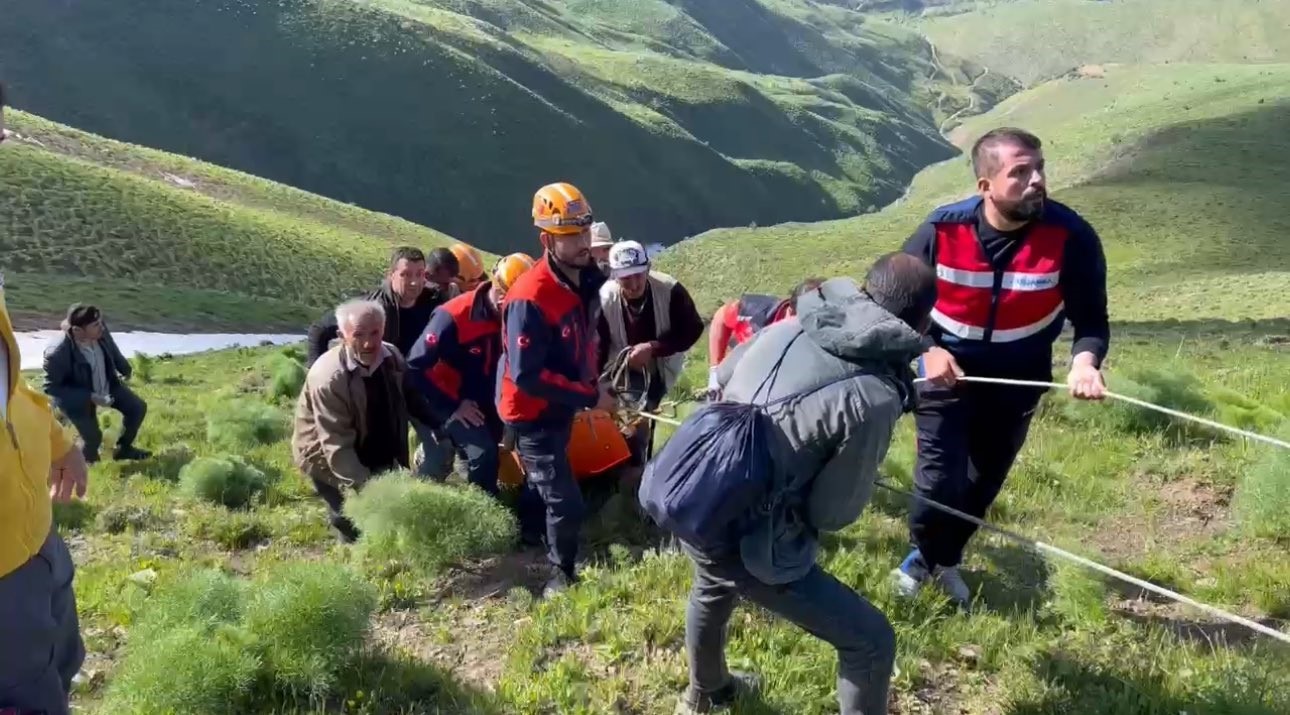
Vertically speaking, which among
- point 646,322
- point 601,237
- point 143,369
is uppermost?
point 601,237

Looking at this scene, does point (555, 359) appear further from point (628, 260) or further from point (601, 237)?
point (601, 237)

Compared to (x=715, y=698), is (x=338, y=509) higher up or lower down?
lower down

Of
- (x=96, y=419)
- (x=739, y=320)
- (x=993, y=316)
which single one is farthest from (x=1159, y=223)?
(x=993, y=316)

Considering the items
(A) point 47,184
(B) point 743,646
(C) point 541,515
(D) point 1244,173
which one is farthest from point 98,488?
(D) point 1244,173

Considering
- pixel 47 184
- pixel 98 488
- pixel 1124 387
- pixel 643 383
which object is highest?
pixel 1124 387

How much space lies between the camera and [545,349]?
562cm

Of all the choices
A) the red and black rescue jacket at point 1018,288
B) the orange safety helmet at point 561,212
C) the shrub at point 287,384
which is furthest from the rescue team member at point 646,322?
the shrub at point 287,384

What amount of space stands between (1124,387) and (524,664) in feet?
22.1

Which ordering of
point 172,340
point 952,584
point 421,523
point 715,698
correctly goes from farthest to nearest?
1. point 172,340
2. point 421,523
3. point 952,584
4. point 715,698

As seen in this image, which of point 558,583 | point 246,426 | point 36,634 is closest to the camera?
point 36,634

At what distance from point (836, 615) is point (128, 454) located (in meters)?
10.1

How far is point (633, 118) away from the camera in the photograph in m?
137

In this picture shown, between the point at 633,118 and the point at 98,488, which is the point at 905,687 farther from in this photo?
the point at 633,118

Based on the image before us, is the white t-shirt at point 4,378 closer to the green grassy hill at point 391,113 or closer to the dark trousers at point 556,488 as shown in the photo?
the dark trousers at point 556,488
